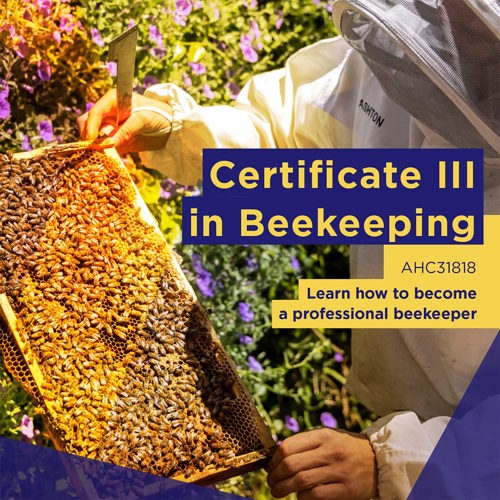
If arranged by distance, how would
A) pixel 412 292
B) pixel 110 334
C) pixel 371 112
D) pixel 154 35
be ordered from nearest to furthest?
pixel 110 334, pixel 412 292, pixel 371 112, pixel 154 35

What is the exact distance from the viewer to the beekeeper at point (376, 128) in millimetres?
1828

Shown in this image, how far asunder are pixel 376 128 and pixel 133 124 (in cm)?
81

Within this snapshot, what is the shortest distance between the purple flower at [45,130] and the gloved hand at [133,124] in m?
0.35

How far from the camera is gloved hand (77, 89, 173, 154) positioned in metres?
2.38

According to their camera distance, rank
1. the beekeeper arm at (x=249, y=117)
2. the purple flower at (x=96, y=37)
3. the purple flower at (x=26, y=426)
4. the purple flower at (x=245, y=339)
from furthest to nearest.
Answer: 1. the purple flower at (x=245, y=339)
2. the purple flower at (x=96, y=37)
3. the beekeeper arm at (x=249, y=117)
4. the purple flower at (x=26, y=426)

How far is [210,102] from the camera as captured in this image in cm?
361

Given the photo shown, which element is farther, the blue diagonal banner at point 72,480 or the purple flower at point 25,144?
the purple flower at point 25,144

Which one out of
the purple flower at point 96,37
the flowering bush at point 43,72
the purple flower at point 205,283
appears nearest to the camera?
the flowering bush at point 43,72

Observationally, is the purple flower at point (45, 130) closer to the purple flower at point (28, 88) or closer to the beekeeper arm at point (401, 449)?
the purple flower at point (28, 88)

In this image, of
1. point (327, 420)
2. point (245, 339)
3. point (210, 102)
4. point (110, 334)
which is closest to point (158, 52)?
point (210, 102)

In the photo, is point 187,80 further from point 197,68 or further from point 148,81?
point 148,81


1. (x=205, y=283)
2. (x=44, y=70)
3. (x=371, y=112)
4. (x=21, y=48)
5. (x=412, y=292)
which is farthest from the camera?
(x=205, y=283)

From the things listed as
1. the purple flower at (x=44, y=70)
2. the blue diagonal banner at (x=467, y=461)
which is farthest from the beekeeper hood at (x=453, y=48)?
the purple flower at (x=44, y=70)

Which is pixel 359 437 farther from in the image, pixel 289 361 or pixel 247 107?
pixel 289 361
